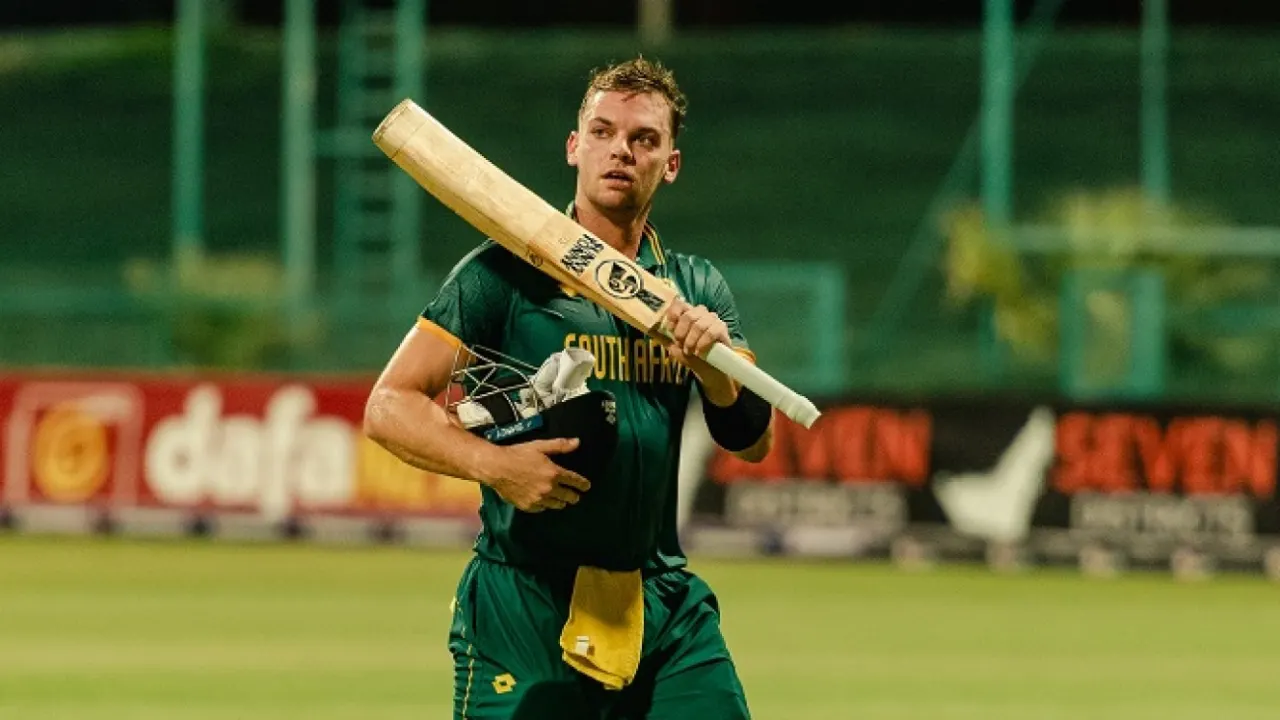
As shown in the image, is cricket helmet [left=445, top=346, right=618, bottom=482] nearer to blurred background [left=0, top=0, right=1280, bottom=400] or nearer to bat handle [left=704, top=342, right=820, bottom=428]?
bat handle [left=704, top=342, right=820, bottom=428]

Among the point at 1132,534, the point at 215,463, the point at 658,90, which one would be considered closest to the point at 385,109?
the point at 215,463

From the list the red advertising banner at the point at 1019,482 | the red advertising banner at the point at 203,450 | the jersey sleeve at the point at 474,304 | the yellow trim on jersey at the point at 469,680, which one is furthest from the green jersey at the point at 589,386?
the red advertising banner at the point at 203,450

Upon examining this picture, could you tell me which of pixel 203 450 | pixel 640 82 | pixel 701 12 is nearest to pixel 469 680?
pixel 640 82

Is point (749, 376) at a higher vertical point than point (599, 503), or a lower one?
higher

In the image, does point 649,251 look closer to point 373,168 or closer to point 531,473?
point 531,473

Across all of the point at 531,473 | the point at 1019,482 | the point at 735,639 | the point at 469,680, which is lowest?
the point at 735,639

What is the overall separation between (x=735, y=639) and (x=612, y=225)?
9.03m

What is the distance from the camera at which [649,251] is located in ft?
19.4

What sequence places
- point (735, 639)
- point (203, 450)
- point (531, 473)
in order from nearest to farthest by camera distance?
point (531, 473) < point (735, 639) < point (203, 450)

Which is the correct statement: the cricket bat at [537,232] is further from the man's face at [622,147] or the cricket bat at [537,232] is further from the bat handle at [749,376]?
the man's face at [622,147]

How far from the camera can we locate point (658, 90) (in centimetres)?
575

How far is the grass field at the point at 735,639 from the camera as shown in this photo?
11922 mm

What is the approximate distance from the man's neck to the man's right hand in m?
0.60

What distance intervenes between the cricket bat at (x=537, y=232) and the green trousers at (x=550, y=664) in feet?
2.21
